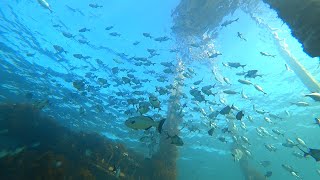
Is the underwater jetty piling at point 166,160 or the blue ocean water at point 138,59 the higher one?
the blue ocean water at point 138,59

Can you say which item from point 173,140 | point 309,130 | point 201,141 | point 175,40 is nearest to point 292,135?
point 309,130

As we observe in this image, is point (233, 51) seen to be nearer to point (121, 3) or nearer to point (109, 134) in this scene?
point (121, 3)

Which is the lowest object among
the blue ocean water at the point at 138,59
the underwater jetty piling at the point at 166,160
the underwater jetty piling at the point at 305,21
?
the underwater jetty piling at the point at 166,160

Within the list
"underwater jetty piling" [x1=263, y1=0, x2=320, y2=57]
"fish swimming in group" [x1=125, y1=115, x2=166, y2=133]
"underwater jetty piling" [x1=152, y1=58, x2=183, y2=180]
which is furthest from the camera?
"underwater jetty piling" [x1=152, y1=58, x2=183, y2=180]

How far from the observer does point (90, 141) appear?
16.2 meters

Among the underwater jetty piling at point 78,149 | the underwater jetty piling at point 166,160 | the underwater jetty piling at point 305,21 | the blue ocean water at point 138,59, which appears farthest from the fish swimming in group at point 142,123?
the underwater jetty piling at point 166,160

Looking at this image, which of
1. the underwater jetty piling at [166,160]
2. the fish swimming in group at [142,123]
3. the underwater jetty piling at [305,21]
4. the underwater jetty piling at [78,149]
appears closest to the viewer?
the fish swimming in group at [142,123]

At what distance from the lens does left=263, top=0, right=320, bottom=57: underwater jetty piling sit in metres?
6.91

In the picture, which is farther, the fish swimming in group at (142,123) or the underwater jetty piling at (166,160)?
the underwater jetty piling at (166,160)

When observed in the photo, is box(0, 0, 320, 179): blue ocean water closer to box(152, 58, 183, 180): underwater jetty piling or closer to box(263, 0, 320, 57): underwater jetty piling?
box(152, 58, 183, 180): underwater jetty piling

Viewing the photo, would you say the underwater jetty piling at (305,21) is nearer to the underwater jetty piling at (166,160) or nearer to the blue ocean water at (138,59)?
the blue ocean water at (138,59)

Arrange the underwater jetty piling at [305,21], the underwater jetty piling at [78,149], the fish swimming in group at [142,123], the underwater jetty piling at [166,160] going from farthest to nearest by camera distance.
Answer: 1. the underwater jetty piling at [166,160]
2. the underwater jetty piling at [78,149]
3. the underwater jetty piling at [305,21]
4. the fish swimming in group at [142,123]

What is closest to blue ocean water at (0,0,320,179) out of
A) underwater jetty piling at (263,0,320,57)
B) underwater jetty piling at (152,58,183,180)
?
underwater jetty piling at (152,58,183,180)

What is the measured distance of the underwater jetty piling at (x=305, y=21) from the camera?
272 inches
